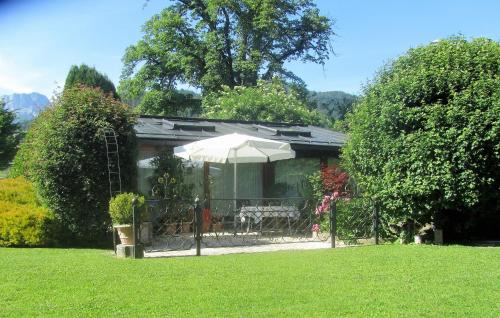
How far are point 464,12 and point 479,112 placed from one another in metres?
2.39

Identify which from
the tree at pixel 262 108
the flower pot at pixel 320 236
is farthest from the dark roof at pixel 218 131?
the tree at pixel 262 108

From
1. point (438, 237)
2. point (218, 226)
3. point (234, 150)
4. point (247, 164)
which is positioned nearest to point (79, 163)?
point (234, 150)

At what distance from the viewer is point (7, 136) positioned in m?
30.6

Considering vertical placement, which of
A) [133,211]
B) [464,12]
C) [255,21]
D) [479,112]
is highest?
[255,21]

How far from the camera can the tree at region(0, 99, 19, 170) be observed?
97.1 feet

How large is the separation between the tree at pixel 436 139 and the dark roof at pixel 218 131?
3.62m

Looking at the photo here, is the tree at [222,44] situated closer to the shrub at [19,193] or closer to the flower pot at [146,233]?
the shrub at [19,193]

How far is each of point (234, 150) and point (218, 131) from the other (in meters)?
3.48

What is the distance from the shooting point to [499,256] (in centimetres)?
1051

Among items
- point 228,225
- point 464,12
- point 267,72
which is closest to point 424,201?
point 464,12

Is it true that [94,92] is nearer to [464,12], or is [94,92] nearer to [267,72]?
[464,12]

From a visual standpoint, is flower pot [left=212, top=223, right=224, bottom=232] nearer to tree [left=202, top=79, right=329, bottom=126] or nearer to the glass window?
the glass window

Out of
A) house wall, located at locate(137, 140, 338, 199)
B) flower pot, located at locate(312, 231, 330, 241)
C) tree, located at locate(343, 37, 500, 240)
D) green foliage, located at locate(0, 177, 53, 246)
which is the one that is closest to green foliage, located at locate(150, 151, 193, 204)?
house wall, located at locate(137, 140, 338, 199)

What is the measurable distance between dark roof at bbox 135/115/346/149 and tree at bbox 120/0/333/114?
782 inches
